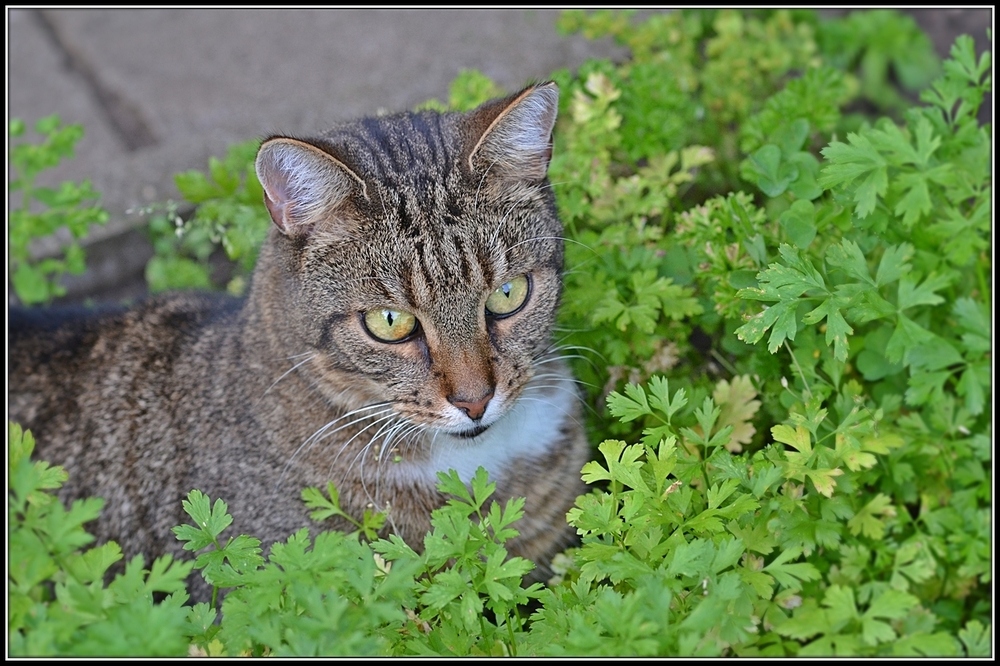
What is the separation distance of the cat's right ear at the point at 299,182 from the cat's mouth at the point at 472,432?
684 mm

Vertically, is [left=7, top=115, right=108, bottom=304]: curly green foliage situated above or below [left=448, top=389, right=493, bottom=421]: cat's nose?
above

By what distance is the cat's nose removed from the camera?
2504 mm

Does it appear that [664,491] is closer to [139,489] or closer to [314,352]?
[314,352]

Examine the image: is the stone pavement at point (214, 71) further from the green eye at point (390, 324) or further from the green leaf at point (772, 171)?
the green eye at point (390, 324)

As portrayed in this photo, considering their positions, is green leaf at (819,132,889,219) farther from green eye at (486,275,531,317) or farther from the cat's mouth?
the cat's mouth

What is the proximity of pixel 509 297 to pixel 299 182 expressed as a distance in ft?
2.08

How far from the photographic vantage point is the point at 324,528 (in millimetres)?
2805

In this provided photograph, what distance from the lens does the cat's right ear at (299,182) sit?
2373mm

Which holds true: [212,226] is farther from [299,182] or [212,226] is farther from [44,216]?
[299,182]

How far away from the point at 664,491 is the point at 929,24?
13.5ft

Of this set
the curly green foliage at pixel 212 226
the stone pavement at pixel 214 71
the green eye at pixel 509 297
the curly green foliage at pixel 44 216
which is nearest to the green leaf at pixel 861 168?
the green eye at pixel 509 297

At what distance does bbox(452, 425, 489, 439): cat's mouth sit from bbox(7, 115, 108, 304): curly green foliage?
190cm

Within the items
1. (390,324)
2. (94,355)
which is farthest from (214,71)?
(390,324)

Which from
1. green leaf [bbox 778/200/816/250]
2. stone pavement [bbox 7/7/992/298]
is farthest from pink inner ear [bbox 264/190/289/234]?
stone pavement [bbox 7/7/992/298]
